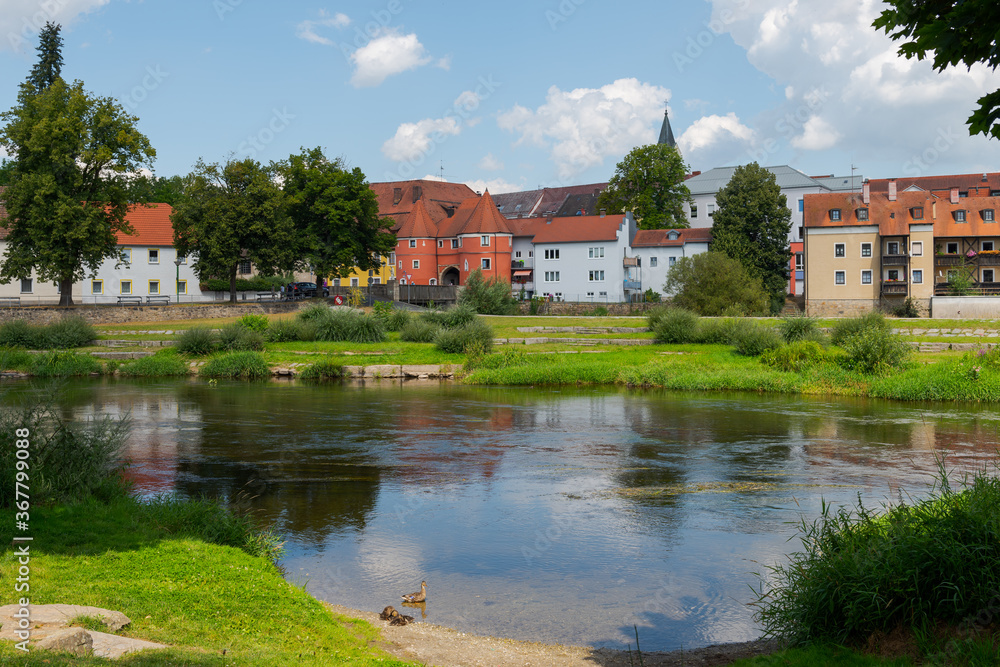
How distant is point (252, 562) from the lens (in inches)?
368

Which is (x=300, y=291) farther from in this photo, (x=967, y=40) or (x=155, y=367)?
(x=967, y=40)

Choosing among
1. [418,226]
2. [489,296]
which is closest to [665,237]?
[489,296]

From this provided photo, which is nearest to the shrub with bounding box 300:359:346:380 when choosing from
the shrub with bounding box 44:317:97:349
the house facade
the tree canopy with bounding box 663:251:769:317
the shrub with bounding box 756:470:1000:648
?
the shrub with bounding box 44:317:97:349

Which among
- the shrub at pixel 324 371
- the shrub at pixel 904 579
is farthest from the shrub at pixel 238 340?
the shrub at pixel 904 579

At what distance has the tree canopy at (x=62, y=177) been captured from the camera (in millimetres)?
47969

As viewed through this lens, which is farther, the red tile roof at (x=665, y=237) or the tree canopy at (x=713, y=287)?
the red tile roof at (x=665, y=237)

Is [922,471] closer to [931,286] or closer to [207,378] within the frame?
[207,378]

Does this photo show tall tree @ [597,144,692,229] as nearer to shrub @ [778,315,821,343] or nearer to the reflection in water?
shrub @ [778,315,821,343]

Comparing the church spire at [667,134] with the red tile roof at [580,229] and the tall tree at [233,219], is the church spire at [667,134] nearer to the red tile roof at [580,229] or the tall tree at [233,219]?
the red tile roof at [580,229]

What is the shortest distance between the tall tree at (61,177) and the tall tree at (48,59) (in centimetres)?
1781

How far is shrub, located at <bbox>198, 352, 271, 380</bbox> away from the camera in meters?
35.0

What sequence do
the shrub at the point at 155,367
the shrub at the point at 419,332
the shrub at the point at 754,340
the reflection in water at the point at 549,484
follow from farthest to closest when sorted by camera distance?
1. the shrub at the point at 419,332
2. the shrub at the point at 155,367
3. the shrub at the point at 754,340
4. the reflection in water at the point at 549,484

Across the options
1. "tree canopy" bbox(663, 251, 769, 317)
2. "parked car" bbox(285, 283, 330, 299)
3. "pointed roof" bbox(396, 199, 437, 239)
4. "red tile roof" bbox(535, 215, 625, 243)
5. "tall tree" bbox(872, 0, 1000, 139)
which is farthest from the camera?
"pointed roof" bbox(396, 199, 437, 239)

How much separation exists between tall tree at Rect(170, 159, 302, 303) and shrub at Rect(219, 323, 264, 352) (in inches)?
827
